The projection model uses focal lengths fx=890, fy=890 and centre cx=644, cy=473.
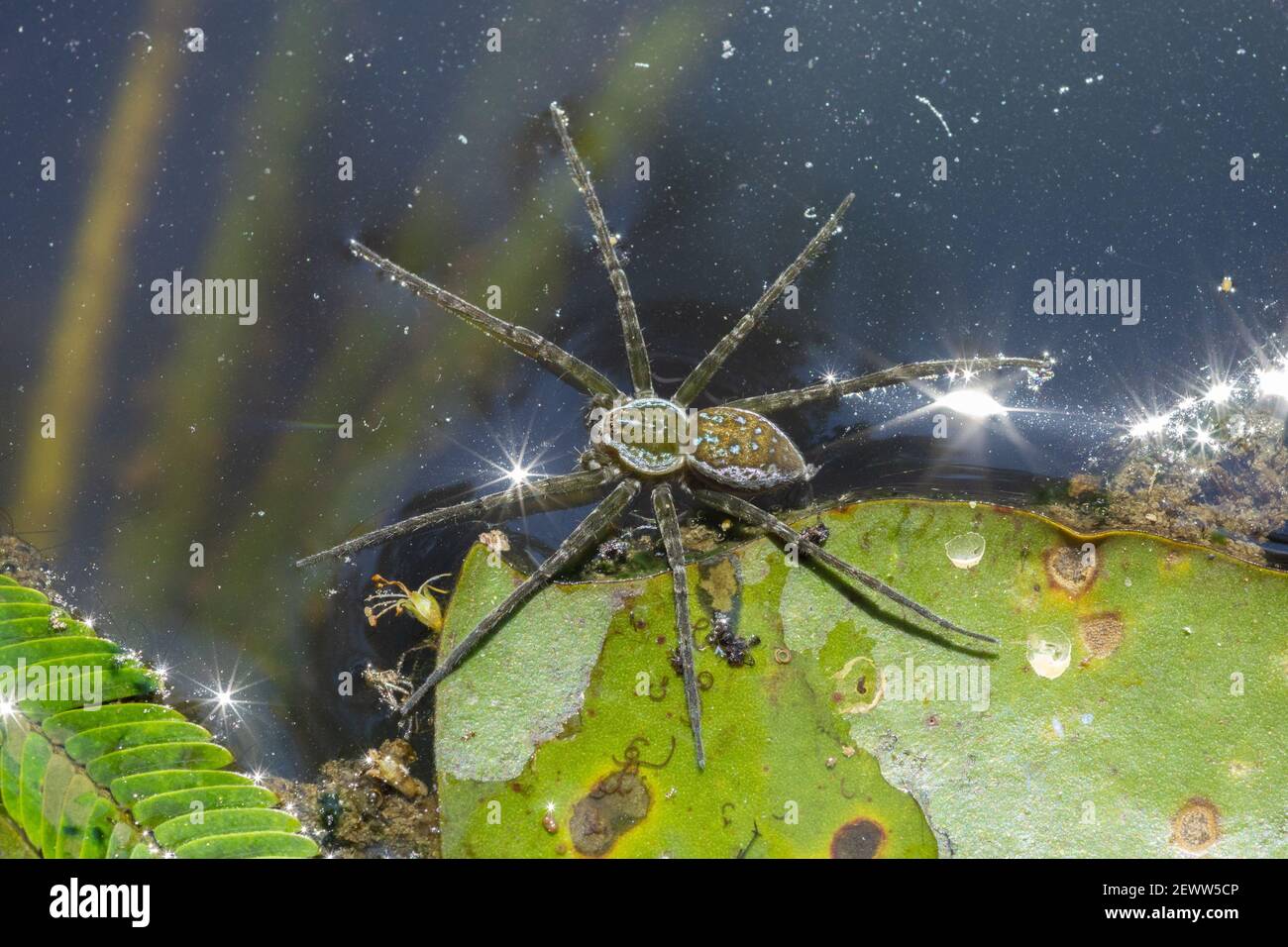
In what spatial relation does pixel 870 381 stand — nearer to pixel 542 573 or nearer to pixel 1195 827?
pixel 542 573

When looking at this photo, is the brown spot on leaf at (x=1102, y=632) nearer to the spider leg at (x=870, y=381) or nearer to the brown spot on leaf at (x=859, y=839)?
the spider leg at (x=870, y=381)

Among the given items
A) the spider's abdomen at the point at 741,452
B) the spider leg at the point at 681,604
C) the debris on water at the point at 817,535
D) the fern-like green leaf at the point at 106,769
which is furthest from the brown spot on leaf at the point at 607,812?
the spider's abdomen at the point at 741,452

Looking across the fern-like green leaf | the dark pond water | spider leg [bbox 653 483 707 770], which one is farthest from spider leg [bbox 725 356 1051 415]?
the fern-like green leaf

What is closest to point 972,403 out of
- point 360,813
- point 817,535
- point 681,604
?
point 817,535

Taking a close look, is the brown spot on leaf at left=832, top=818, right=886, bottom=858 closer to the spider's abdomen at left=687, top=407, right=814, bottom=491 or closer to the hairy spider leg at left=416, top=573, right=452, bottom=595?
the spider's abdomen at left=687, top=407, right=814, bottom=491
